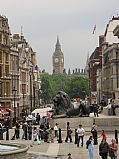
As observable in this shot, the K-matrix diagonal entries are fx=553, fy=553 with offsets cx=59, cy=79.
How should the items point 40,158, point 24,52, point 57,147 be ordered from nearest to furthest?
point 40,158, point 57,147, point 24,52

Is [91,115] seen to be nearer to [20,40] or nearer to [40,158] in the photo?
[40,158]

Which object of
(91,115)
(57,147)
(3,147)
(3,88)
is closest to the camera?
(3,147)

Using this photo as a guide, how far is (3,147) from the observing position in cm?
2475

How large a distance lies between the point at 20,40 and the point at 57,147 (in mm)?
89360

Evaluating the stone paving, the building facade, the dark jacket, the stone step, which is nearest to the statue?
the stone step

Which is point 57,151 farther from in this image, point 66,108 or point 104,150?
point 66,108

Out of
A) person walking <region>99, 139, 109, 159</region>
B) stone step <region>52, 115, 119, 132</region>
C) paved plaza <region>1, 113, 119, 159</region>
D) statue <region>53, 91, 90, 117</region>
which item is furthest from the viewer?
statue <region>53, 91, 90, 117</region>

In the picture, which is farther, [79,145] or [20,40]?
[20,40]

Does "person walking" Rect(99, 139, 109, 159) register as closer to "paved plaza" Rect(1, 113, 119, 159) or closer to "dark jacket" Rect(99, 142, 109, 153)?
"dark jacket" Rect(99, 142, 109, 153)

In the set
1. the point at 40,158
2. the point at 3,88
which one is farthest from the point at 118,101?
the point at 3,88

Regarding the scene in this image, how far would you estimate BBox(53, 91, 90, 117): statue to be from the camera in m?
45.8

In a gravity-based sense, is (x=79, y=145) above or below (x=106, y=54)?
below

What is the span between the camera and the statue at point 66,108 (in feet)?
150

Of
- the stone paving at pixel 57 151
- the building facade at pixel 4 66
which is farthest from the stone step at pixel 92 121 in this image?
the building facade at pixel 4 66
